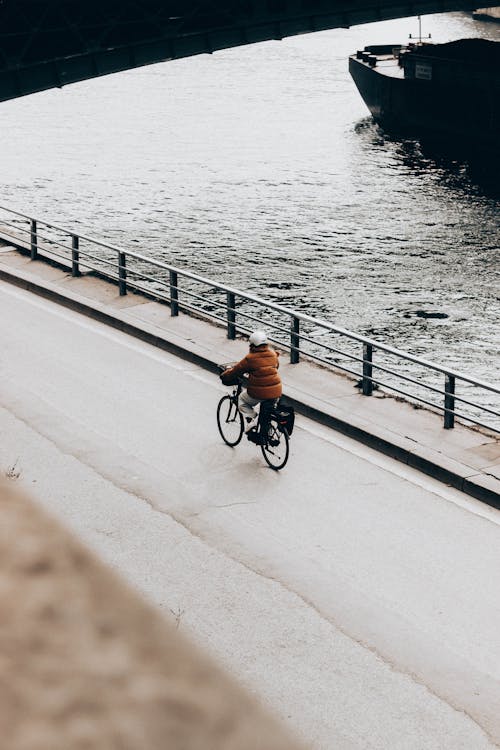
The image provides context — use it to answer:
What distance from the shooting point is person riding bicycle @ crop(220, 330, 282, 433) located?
11836 mm

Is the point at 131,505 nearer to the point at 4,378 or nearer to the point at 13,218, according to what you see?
the point at 4,378

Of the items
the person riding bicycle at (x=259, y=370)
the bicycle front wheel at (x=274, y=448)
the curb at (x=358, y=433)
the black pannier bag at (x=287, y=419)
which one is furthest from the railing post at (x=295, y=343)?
the black pannier bag at (x=287, y=419)

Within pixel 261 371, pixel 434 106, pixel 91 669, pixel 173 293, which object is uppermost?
pixel 91 669

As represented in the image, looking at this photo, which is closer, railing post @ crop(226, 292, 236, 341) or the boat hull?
railing post @ crop(226, 292, 236, 341)

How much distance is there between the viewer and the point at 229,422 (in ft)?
43.5

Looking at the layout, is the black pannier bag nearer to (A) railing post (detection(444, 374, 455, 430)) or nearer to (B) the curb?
(B) the curb

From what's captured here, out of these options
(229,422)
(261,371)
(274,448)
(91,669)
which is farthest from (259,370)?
(91,669)

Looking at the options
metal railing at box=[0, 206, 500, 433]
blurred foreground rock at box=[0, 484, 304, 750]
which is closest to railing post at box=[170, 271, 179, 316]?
metal railing at box=[0, 206, 500, 433]

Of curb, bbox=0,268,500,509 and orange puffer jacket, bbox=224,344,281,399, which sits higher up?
orange puffer jacket, bbox=224,344,281,399

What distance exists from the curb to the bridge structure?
23.8 meters

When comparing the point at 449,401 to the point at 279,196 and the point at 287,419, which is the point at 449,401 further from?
the point at 279,196

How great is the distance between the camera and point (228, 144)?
194 ft

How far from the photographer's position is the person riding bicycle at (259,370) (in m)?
11.8

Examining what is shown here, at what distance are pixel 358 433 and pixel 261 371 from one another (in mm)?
2038
